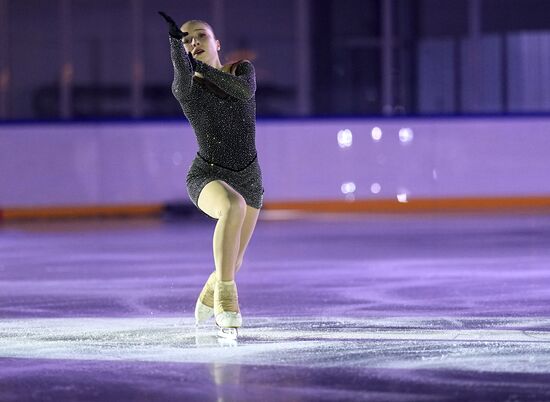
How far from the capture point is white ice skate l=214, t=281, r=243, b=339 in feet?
18.3

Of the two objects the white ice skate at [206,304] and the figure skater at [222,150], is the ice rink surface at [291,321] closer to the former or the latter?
the white ice skate at [206,304]

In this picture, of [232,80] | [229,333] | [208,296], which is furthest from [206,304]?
[232,80]

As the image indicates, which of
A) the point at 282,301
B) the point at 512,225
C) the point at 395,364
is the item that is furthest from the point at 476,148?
the point at 395,364

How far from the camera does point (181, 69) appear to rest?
5.55 metres

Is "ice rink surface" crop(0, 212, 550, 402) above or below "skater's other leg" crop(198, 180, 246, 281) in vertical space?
below

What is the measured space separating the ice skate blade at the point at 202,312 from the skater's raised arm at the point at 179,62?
95 centimetres

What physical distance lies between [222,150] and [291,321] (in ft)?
3.29

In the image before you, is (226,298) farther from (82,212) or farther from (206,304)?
(82,212)

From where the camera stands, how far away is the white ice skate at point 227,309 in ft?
18.3

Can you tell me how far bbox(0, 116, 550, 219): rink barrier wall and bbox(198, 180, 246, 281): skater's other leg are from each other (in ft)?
37.6

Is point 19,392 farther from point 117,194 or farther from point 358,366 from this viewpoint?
point 117,194

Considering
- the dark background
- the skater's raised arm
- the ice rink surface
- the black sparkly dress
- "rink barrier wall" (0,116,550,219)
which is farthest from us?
the dark background

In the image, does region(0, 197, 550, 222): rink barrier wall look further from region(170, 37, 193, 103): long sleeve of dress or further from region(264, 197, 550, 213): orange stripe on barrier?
region(170, 37, 193, 103): long sleeve of dress

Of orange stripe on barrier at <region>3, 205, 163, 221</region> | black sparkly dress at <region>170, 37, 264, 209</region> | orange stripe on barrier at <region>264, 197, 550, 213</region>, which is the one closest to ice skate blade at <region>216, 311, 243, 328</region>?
black sparkly dress at <region>170, 37, 264, 209</region>
